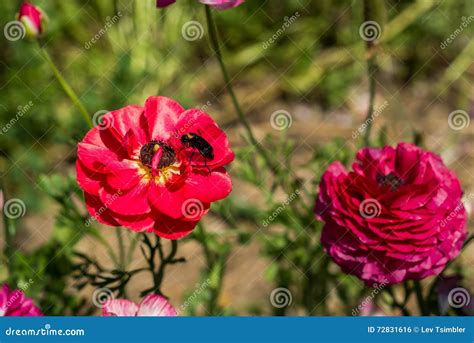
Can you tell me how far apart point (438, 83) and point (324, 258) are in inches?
38.3

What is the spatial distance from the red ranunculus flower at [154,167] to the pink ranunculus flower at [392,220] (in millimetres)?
129

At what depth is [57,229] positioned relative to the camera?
1071mm

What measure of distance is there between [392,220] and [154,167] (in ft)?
0.82

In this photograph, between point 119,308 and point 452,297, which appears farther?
point 452,297

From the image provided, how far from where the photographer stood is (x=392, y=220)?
0.74 meters

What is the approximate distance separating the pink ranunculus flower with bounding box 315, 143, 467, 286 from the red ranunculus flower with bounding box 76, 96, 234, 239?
0.13 metres

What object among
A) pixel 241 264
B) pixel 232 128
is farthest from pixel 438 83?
pixel 241 264

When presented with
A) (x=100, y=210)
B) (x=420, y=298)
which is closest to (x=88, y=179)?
(x=100, y=210)

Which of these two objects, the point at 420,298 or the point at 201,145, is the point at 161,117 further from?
the point at 420,298

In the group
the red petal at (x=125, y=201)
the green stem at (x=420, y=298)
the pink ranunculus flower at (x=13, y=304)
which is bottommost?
the pink ranunculus flower at (x=13, y=304)

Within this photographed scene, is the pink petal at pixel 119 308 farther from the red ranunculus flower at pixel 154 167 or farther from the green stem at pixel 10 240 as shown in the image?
the green stem at pixel 10 240

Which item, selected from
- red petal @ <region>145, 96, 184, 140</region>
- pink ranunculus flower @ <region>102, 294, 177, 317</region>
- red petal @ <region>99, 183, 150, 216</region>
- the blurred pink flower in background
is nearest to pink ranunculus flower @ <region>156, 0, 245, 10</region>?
red petal @ <region>145, 96, 184, 140</region>

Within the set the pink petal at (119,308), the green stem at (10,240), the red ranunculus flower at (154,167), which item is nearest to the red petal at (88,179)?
the red ranunculus flower at (154,167)

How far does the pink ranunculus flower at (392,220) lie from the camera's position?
738 mm
